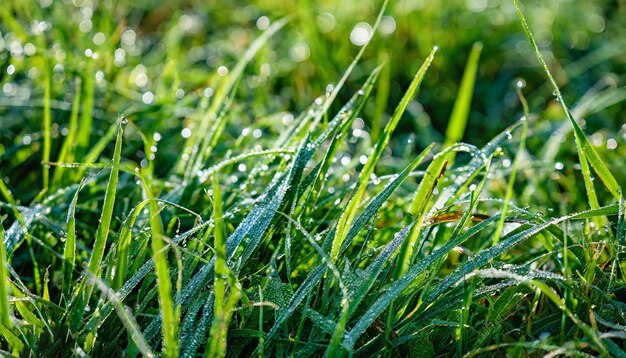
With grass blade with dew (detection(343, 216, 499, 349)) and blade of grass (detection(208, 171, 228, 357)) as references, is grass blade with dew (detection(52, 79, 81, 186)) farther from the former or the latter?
grass blade with dew (detection(343, 216, 499, 349))

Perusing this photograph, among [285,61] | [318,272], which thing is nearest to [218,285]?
[318,272]

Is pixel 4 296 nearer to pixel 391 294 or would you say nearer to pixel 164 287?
pixel 164 287

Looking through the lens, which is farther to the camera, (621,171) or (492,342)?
(621,171)

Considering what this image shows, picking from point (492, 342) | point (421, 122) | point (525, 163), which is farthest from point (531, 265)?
point (421, 122)

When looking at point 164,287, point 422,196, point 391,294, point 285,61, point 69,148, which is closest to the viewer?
point 164,287

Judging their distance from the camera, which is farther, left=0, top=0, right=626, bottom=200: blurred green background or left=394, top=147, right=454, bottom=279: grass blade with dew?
left=0, top=0, right=626, bottom=200: blurred green background

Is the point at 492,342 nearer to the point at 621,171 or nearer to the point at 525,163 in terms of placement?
the point at 525,163

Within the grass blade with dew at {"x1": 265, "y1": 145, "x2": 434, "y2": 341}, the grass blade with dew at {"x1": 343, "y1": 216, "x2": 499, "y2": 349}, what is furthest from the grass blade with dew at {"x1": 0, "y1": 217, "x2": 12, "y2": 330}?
the grass blade with dew at {"x1": 343, "y1": 216, "x2": 499, "y2": 349}

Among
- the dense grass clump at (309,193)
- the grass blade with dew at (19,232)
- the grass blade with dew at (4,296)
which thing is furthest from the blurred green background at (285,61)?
the grass blade with dew at (4,296)
